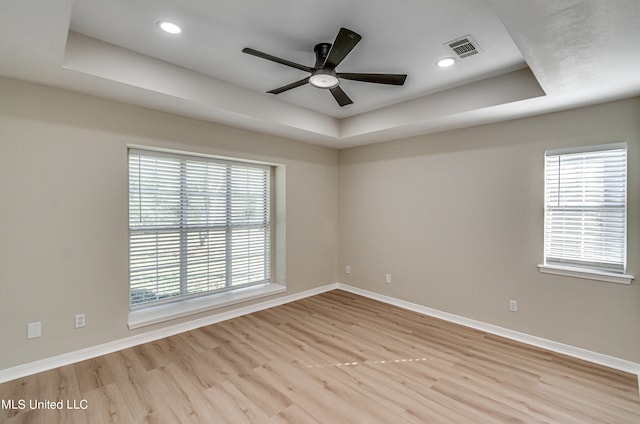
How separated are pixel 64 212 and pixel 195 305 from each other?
1.67 m

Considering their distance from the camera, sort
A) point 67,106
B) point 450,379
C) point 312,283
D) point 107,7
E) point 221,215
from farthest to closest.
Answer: point 312,283 → point 221,215 → point 67,106 → point 450,379 → point 107,7

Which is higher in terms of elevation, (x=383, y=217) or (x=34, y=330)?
(x=383, y=217)

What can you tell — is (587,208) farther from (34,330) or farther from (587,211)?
(34,330)

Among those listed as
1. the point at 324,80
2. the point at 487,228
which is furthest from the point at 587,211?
the point at 324,80

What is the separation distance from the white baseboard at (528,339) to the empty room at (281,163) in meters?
0.02

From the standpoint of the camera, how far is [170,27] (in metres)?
2.26

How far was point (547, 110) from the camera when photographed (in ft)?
10.1

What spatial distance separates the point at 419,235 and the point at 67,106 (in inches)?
164

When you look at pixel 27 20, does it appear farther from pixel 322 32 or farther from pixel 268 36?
pixel 322 32

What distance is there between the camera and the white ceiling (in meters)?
1.75

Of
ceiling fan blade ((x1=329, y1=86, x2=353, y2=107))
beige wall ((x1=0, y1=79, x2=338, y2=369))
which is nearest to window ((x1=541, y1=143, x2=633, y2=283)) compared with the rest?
ceiling fan blade ((x1=329, y1=86, x2=353, y2=107))

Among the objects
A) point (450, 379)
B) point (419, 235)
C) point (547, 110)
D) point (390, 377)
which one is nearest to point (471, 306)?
point (419, 235)

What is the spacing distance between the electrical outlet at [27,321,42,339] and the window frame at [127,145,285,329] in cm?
69

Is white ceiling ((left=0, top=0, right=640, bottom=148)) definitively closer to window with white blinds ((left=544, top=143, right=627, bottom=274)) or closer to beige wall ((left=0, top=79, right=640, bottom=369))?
beige wall ((left=0, top=79, right=640, bottom=369))
